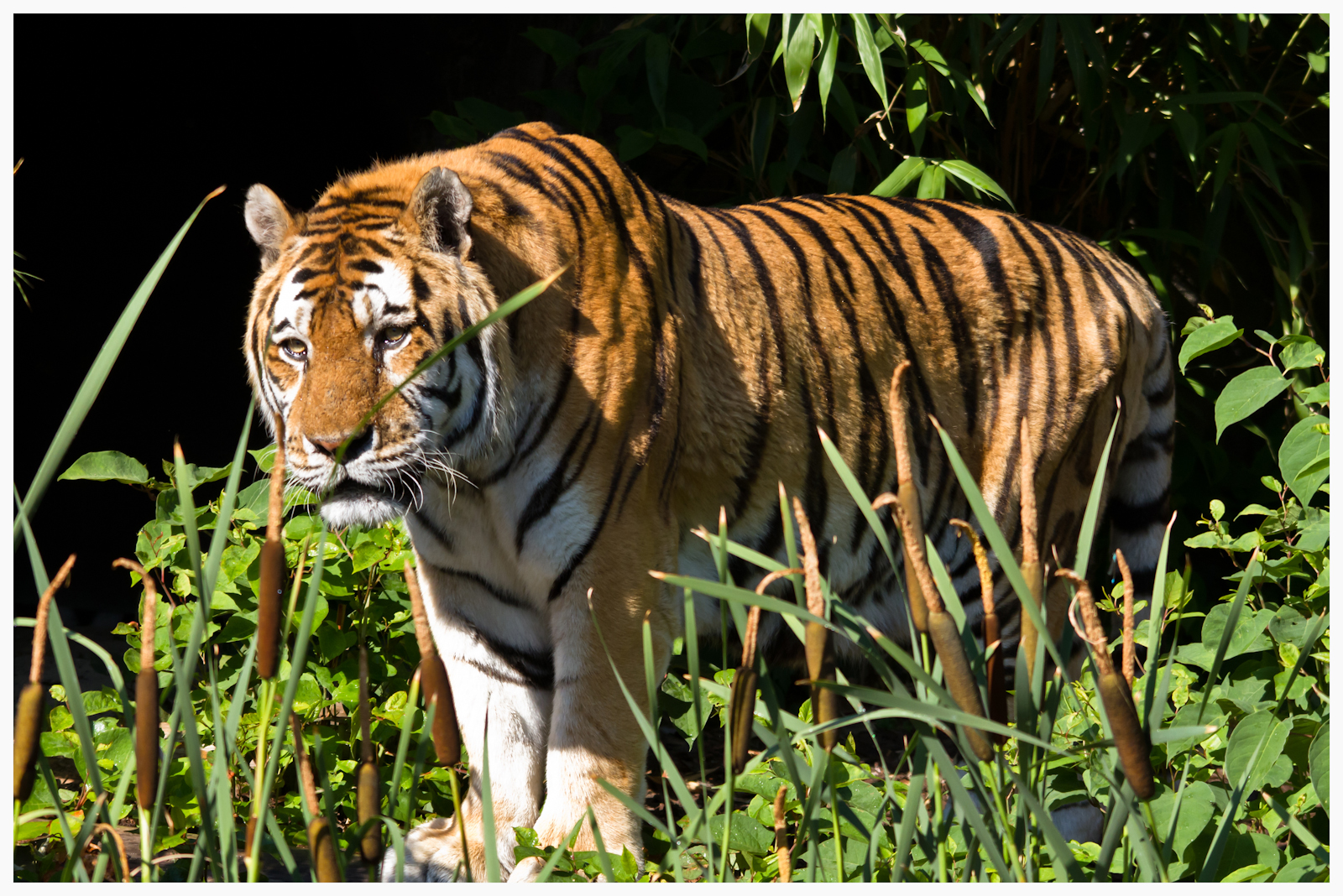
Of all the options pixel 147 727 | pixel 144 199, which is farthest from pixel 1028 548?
pixel 144 199

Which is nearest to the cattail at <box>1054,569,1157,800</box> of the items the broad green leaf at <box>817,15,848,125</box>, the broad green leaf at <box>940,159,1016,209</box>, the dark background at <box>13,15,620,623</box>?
the broad green leaf at <box>817,15,848,125</box>

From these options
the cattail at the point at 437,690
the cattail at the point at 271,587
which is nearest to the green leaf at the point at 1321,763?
the cattail at the point at 437,690

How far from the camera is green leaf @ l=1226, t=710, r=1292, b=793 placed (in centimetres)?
177

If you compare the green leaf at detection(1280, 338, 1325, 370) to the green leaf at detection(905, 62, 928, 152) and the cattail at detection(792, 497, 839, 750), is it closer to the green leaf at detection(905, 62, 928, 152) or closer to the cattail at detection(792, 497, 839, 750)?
the green leaf at detection(905, 62, 928, 152)

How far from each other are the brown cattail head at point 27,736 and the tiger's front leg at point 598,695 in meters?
1.11

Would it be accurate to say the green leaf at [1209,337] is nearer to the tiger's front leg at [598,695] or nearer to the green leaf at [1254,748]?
the green leaf at [1254,748]

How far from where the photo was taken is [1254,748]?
5.94 feet

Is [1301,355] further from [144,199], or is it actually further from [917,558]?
[144,199]

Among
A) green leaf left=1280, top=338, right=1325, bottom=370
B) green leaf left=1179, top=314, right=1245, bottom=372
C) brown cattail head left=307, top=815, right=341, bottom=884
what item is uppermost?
green leaf left=1179, top=314, right=1245, bottom=372

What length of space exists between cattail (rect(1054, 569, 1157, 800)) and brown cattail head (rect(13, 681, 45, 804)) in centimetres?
83

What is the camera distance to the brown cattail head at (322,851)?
3.42 feet
